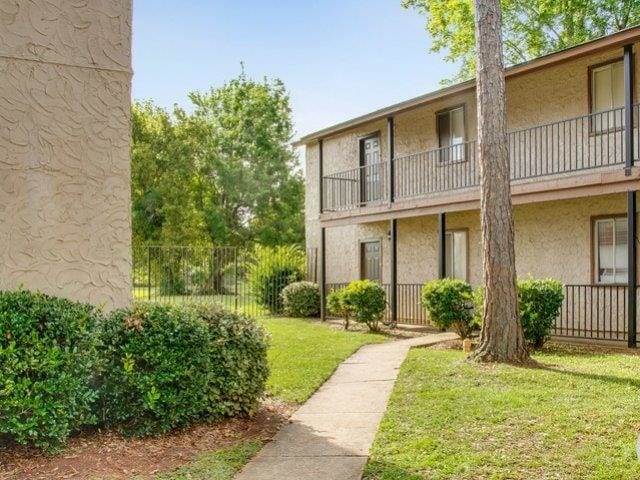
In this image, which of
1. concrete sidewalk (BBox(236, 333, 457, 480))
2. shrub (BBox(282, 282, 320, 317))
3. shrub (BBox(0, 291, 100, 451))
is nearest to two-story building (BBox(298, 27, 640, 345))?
shrub (BBox(282, 282, 320, 317))

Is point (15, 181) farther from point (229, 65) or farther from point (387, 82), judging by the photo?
point (229, 65)

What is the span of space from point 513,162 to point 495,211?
5.72m

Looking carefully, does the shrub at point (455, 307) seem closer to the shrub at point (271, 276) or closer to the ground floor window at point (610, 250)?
the ground floor window at point (610, 250)

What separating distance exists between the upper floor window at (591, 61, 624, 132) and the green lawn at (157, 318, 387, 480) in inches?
270

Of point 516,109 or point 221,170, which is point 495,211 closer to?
point 516,109

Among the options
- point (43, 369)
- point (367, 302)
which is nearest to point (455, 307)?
point (367, 302)

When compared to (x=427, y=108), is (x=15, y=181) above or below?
below

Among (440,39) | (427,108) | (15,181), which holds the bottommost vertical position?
(15,181)

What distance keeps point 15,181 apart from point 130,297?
1.73 m

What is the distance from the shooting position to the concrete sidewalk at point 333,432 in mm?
5391

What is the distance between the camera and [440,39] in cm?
2664

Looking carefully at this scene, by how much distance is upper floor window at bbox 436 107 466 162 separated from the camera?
57.5 ft

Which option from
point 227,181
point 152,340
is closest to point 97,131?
point 152,340

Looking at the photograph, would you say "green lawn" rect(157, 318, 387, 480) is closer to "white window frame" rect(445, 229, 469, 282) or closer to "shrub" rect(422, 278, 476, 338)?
"shrub" rect(422, 278, 476, 338)
